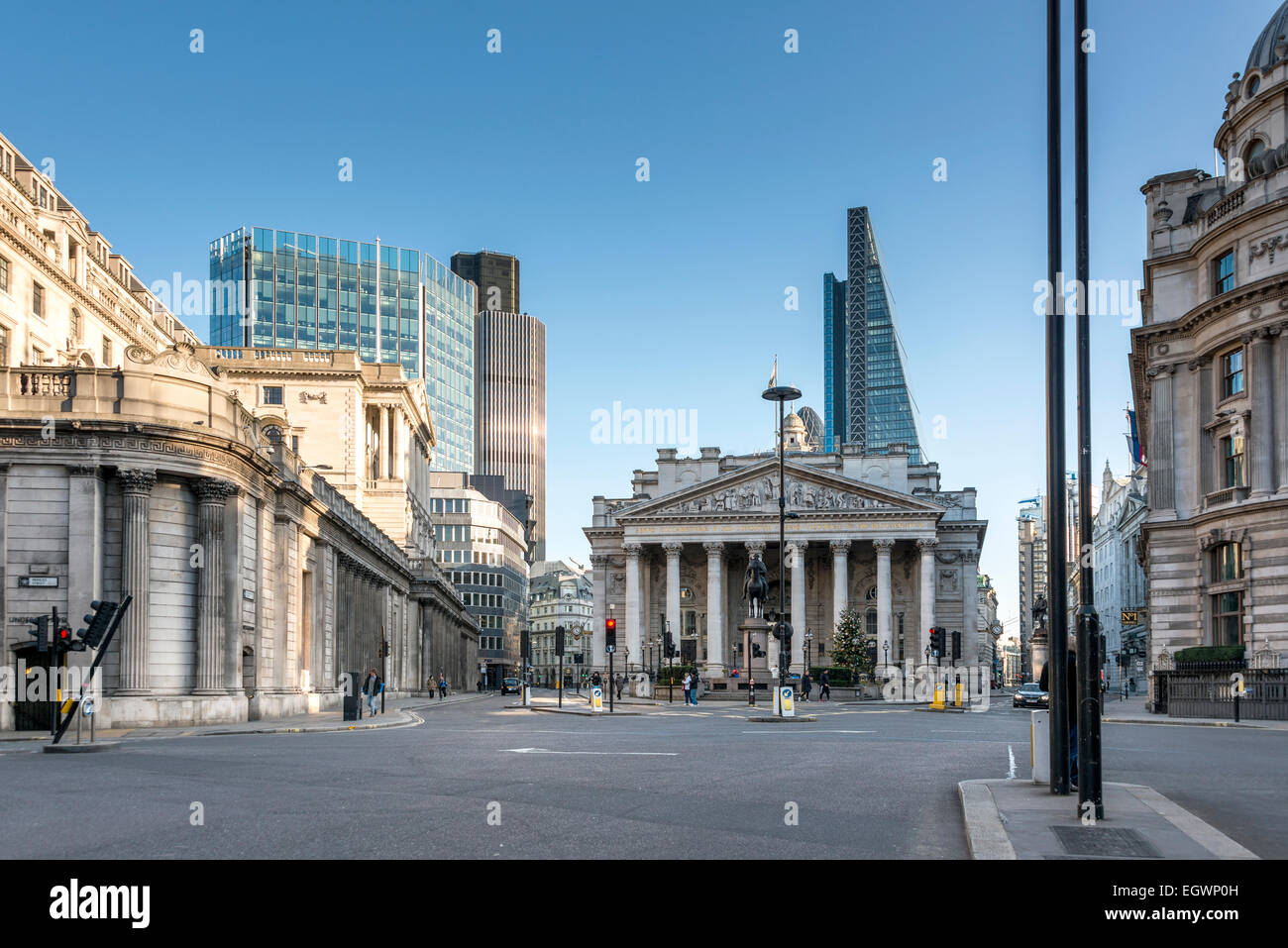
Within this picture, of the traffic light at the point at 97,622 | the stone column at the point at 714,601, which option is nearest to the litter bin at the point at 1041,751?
the traffic light at the point at 97,622

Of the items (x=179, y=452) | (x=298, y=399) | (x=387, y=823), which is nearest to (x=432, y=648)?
(x=298, y=399)

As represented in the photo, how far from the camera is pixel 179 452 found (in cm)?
3262

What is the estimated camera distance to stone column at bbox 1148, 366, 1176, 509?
159ft

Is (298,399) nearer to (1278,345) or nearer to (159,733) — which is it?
(159,733)

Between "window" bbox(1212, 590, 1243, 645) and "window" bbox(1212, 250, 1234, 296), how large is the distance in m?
11.3

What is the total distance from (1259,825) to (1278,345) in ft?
121

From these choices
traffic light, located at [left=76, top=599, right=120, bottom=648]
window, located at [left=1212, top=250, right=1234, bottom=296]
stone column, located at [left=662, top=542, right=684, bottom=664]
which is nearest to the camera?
traffic light, located at [left=76, top=599, right=120, bottom=648]

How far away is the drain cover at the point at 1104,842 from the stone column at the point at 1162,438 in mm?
41907

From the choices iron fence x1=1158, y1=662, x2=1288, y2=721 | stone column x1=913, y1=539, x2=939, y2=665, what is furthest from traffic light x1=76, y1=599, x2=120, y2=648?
stone column x1=913, y1=539, x2=939, y2=665

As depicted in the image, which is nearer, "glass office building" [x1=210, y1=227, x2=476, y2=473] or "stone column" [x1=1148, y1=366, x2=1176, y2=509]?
"stone column" [x1=1148, y1=366, x2=1176, y2=509]

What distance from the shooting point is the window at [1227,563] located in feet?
146

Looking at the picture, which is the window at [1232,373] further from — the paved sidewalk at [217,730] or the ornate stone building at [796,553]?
the ornate stone building at [796,553]

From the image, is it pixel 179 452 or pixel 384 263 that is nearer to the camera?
pixel 179 452

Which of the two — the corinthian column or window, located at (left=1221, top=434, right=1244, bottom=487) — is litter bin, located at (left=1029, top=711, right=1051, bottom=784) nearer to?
the corinthian column
